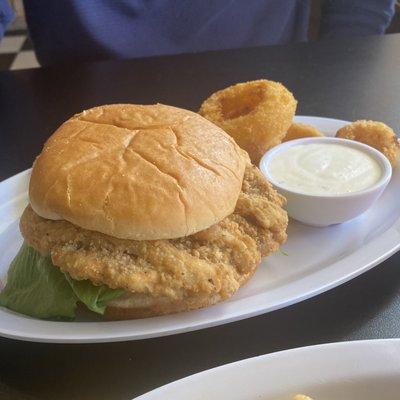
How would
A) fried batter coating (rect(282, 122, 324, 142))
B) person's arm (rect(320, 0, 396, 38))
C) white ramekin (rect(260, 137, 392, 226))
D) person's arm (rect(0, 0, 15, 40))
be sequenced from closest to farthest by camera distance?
white ramekin (rect(260, 137, 392, 226)) < fried batter coating (rect(282, 122, 324, 142)) < person's arm (rect(0, 0, 15, 40)) < person's arm (rect(320, 0, 396, 38))

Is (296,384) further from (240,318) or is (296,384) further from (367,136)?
(367,136)

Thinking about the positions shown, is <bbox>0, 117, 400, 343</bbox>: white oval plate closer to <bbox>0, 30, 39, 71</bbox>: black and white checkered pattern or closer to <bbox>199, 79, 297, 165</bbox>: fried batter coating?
<bbox>199, 79, 297, 165</bbox>: fried batter coating

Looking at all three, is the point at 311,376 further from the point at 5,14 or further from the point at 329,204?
the point at 5,14

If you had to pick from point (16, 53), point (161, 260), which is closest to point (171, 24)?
point (161, 260)

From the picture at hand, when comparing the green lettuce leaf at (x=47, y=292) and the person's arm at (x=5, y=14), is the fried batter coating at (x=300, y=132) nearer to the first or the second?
the green lettuce leaf at (x=47, y=292)

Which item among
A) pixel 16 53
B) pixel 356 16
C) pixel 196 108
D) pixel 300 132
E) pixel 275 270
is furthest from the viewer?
pixel 16 53

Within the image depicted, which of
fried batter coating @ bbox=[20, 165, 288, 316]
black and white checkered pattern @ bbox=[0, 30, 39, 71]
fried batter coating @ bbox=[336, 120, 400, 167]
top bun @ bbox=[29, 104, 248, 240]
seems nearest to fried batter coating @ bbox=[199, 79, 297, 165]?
fried batter coating @ bbox=[336, 120, 400, 167]
